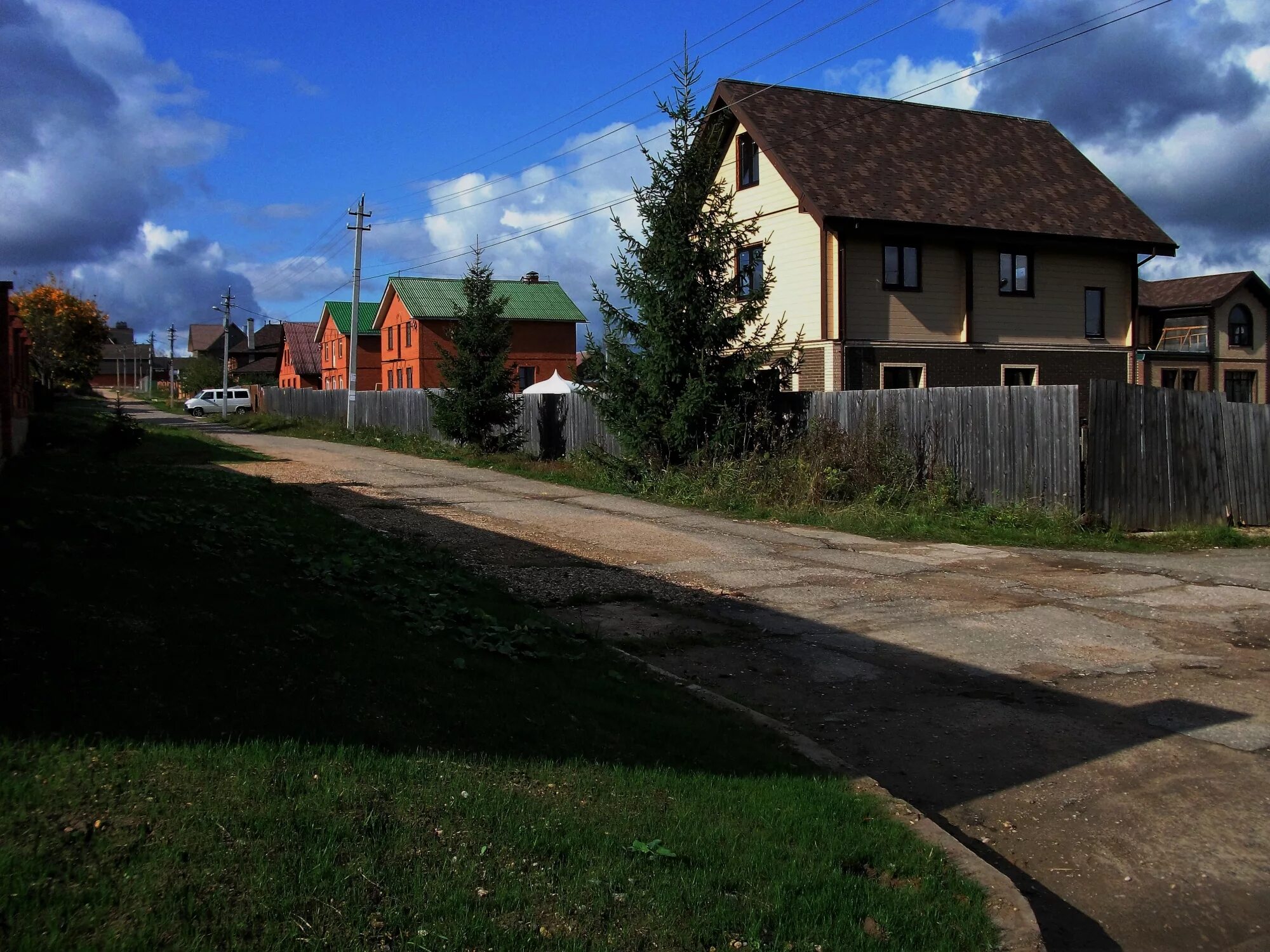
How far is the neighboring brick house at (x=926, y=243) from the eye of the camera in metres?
24.2

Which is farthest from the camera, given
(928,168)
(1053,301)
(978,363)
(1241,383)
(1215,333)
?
(1241,383)

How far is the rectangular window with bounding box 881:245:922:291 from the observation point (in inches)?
970

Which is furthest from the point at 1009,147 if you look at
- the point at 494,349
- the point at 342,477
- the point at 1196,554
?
the point at 342,477

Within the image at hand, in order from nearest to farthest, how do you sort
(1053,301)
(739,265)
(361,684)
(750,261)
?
1. (361,684)
2. (750,261)
3. (739,265)
4. (1053,301)

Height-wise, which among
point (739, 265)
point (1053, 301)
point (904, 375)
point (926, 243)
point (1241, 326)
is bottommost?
point (904, 375)

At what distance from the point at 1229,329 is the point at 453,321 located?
115 feet

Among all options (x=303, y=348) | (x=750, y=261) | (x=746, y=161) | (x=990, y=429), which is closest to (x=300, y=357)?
(x=303, y=348)

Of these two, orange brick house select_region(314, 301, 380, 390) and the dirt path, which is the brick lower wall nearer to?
the dirt path

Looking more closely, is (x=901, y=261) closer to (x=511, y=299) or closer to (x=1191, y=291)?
(x=1191, y=291)

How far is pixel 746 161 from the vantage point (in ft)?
87.0

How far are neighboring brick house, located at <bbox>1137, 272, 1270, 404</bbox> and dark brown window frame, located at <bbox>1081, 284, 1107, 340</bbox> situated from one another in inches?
626

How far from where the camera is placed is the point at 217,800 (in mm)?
3570

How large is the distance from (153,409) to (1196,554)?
2816 inches

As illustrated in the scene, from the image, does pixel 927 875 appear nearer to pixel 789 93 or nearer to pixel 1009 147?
pixel 789 93
